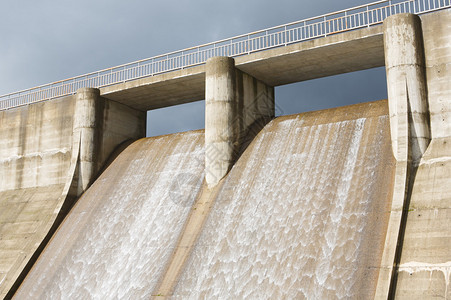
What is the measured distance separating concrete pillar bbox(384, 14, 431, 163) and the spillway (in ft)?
2.47

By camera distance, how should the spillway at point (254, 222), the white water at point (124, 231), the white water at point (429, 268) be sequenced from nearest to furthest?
the white water at point (429, 268) → the spillway at point (254, 222) → the white water at point (124, 231)

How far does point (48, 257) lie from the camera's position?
1975cm

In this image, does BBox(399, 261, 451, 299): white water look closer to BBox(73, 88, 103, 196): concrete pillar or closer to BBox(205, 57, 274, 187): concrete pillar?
BBox(205, 57, 274, 187): concrete pillar

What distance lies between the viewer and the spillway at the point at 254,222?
1339cm

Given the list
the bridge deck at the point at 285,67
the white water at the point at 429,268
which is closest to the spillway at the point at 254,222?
the white water at the point at 429,268

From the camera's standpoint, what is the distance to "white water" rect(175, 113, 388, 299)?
13.2 meters

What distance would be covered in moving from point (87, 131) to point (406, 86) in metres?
14.8

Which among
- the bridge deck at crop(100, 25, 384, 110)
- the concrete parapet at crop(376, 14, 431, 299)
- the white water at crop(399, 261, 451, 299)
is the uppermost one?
the bridge deck at crop(100, 25, 384, 110)

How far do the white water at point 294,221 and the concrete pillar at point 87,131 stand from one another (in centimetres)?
810

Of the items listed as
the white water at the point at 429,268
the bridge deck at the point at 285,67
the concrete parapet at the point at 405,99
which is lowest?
the white water at the point at 429,268

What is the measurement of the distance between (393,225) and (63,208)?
1473cm

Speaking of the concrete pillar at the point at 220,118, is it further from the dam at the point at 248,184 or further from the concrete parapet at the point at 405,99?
the concrete parapet at the point at 405,99

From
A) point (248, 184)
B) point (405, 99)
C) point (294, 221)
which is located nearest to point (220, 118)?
point (248, 184)

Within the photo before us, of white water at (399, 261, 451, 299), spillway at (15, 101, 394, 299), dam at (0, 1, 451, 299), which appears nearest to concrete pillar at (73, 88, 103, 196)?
dam at (0, 1, 451, 299)
